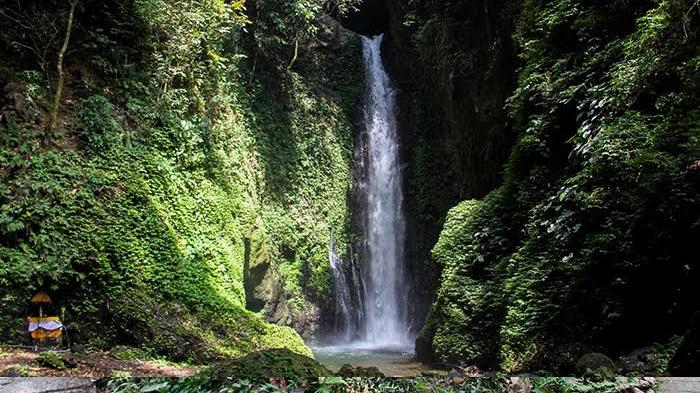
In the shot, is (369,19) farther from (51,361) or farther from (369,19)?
(51,361)

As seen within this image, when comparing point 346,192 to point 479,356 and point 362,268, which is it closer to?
point 362,268

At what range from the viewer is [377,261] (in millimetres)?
17688

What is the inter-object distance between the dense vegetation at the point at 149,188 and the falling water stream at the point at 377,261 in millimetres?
1064

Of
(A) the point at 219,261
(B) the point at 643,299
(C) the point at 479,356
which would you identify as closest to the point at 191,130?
(A) the point at 219,261

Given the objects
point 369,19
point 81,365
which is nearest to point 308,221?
point 369,19

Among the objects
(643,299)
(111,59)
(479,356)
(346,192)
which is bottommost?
(479,356)

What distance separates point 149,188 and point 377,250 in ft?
32.7

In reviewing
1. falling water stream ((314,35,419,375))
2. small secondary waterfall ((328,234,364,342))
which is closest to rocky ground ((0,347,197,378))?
falling water stream ((314,35,419,375))

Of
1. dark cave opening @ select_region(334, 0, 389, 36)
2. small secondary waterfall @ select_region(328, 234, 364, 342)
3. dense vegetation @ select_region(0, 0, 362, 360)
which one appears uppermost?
dark cave opening @ select_region(334, 0, 389, 36)

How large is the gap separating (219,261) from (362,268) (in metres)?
8.07

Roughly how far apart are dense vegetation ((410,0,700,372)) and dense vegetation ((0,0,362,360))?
391 cm

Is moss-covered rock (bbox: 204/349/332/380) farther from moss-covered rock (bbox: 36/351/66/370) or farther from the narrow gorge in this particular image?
moss-covered rock (bbox: 36/351/66/370)

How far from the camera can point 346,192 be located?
18.7 metres

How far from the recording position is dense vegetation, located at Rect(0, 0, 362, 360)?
294 inches
